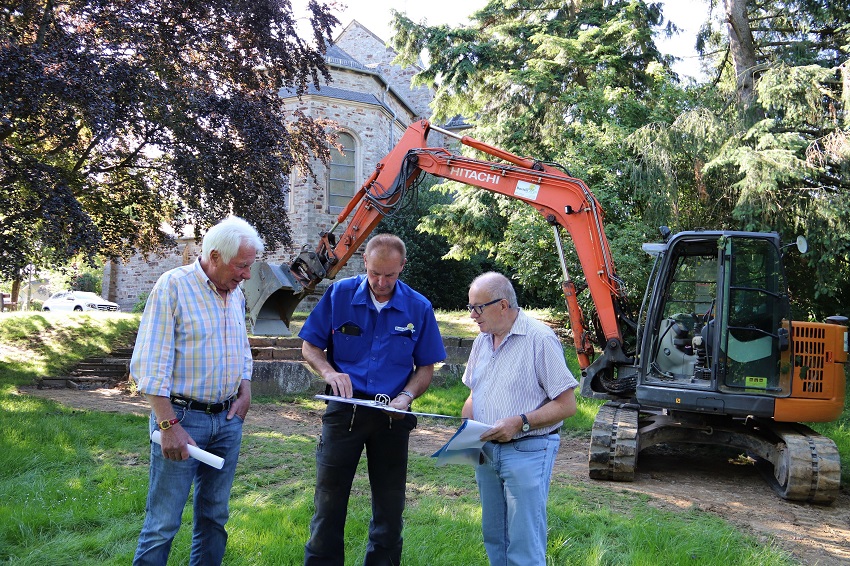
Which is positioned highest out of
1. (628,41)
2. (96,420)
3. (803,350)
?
(628,41)

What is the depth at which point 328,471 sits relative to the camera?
3.24 meters

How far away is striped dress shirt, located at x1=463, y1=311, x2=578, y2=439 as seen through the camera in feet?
9.48

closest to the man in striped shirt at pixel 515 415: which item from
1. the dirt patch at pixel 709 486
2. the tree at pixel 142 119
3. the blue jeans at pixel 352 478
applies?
the blue jeans at pixel 352 478

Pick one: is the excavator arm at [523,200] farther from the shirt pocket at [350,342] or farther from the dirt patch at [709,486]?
the shirt pocket at [350,342]

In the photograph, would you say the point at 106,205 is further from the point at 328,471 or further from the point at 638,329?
the point at 328,471

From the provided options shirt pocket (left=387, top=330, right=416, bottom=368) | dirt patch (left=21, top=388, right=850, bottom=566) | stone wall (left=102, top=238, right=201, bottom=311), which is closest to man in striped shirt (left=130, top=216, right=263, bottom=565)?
shirt pocket (left=387, top=330, right=416, bottom=368)

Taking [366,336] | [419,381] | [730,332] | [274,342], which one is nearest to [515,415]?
[419,381]

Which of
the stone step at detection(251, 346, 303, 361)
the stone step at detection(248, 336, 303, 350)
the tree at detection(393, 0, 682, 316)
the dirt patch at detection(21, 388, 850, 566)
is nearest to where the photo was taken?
the dirt patch at detection(21, 388, 850, 566)

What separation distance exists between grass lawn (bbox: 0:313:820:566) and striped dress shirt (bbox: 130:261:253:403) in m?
1.37

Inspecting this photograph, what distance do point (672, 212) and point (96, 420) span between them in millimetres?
9912

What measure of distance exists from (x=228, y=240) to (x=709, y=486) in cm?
558

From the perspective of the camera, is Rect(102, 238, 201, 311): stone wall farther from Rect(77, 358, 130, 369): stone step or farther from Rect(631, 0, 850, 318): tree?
Rect(631, 0, 850, 318): tree

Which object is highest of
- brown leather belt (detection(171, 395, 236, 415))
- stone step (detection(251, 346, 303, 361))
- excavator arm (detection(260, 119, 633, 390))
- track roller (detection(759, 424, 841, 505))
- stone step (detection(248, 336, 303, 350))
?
excavator arm (detection(260, 119, 633, 390))

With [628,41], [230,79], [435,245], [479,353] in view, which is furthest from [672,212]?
[435,245]
